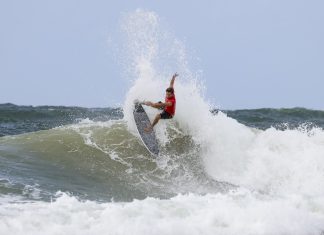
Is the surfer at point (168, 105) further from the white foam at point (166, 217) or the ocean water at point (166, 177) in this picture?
the white foam at point (166, 217)

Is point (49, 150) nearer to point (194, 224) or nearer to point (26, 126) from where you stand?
point (194, 224)

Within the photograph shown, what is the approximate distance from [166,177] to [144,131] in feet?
5.20

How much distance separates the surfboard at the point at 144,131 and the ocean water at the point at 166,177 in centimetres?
18

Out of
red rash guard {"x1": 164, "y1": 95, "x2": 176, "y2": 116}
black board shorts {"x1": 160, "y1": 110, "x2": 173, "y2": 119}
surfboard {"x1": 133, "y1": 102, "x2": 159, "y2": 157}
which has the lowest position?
surfboard {"x1": 133, "y1": 102, "x2": 159, "y2": 157}

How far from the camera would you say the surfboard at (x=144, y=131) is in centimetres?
1280

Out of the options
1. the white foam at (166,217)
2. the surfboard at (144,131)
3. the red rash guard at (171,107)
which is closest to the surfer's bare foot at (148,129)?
the surfboard at (144,131)

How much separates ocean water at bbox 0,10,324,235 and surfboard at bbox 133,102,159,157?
7.0 inches

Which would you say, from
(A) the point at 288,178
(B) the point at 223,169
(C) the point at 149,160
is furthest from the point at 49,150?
(A) the point at 288,178

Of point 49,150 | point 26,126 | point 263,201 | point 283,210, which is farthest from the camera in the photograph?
point 26,126

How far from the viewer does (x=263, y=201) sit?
837cm

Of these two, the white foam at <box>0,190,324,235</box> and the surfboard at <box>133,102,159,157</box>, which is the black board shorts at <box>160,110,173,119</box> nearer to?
the surfboard at <box>133,102,159,157</box>

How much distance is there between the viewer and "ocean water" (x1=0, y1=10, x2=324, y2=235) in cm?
705

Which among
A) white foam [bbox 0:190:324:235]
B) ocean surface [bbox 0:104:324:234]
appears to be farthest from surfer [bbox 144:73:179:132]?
white foam [bbox 0:190:324:235]

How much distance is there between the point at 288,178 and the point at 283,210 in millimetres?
4896
